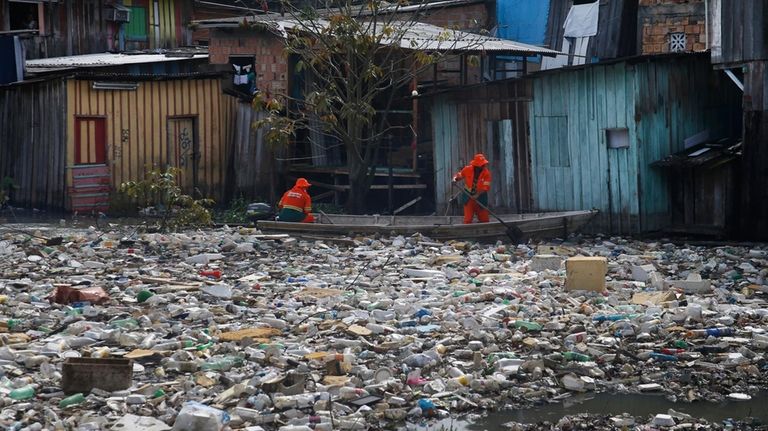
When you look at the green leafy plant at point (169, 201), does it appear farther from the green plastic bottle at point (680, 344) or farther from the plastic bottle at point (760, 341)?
the plastic bottle at point (760, 341)

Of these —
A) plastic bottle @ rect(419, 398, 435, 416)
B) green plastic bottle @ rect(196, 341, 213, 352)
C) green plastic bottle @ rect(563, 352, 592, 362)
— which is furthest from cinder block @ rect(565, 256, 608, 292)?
plastic bottle @ rect(419, 398, 435, 416)

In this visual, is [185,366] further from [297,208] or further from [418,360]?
[297,208]

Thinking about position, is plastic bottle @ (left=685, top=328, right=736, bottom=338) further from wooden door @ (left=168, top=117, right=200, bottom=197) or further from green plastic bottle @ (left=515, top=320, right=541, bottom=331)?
wooden door @ (left=168, top=117, right=200, bottom=197)

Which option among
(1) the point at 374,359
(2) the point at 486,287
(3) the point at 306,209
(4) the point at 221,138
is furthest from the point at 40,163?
(1) the point at 374,359

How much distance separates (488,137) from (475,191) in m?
3.12

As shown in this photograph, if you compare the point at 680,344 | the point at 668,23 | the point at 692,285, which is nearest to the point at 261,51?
the point at 668,23

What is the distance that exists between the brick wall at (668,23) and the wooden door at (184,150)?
890 centimetres

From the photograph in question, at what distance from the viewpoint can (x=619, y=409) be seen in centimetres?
897

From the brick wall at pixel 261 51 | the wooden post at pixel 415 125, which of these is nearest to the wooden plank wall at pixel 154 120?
the brick wall at pixel 261 51

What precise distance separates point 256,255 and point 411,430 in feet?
26.3

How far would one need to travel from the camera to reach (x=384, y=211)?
885 inches

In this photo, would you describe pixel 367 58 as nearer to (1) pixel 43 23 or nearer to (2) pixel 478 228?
(2) pixel 478 228

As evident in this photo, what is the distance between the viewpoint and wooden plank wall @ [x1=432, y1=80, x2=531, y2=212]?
66.3ft

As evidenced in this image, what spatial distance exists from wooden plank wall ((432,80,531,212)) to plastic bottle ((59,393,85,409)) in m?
12.7
